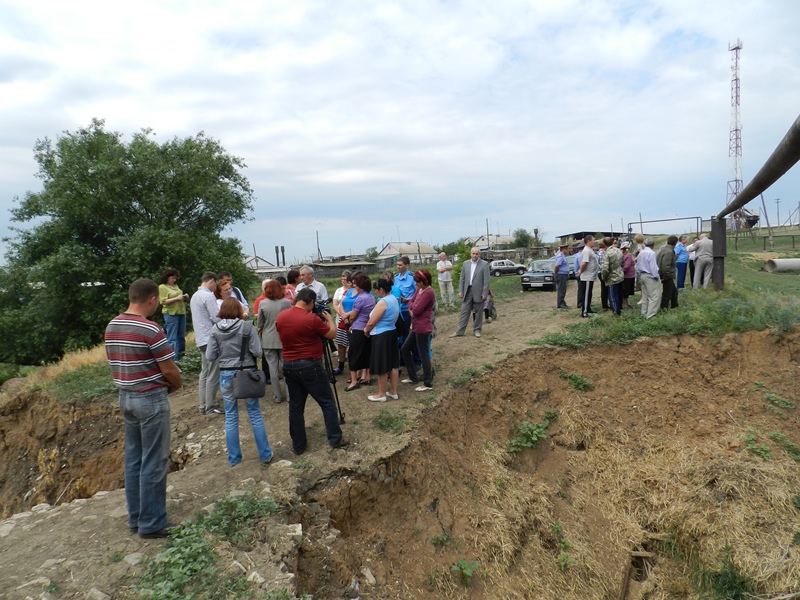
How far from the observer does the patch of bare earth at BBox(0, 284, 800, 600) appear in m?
4.11

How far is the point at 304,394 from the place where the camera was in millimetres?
5219

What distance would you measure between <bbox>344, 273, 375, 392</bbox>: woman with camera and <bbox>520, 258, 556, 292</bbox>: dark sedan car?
546 inches

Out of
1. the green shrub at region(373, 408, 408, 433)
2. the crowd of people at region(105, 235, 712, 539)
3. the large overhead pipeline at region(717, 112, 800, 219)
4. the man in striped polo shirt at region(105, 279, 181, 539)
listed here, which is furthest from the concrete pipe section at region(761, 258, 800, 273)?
the man in striped polo shirt at region(105, 279, 181, 539)

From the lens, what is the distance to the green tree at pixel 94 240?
62.3 feet

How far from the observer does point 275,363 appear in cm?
668

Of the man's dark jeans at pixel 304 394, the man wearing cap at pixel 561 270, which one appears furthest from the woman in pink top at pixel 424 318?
the man wearing cap at pixel 561 270

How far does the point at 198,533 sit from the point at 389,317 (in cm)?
338

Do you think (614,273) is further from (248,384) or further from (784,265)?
(784,265)

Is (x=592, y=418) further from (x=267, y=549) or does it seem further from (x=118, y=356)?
(x=118, y=356)

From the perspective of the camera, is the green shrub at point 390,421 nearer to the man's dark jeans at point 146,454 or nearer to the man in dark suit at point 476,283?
the man's dark jeans at point 146,454

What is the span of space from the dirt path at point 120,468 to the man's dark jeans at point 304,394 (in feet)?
0.68

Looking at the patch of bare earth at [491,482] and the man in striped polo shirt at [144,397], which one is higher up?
the man in striped polo shirt at [144,397]

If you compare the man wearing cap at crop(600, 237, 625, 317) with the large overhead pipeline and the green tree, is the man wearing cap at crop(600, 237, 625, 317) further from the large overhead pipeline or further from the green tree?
the green tree

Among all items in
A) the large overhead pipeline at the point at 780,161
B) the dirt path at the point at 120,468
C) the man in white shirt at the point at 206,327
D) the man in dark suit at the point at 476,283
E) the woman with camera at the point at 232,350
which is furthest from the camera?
the man in dark suit at the point at 476,283
